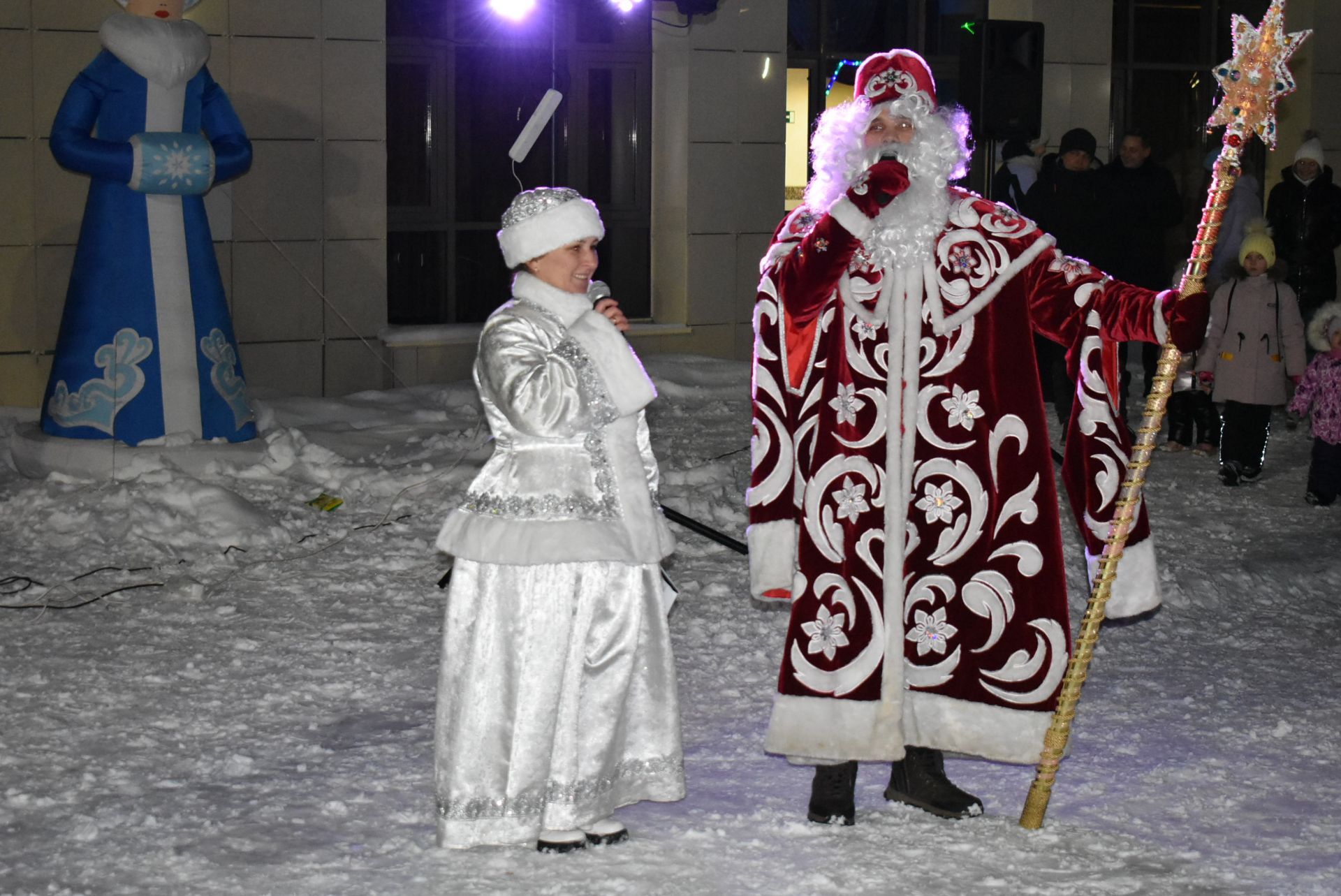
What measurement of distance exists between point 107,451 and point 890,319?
5057mm

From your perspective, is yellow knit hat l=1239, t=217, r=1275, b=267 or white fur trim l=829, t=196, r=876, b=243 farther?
yellow knit hat l=1239, t=217, r=1275, b=267

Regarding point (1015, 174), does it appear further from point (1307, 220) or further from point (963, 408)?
point (963, 408)

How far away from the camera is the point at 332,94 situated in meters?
11.0

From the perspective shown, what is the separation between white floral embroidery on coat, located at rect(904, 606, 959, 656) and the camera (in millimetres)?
4320

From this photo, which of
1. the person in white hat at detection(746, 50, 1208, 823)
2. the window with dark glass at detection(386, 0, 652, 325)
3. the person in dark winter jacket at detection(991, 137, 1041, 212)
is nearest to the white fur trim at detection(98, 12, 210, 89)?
the window with dark glass at detection(386, 0, 652, 325)

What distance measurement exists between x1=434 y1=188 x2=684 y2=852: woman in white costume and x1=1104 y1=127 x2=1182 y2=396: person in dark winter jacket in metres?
6.89

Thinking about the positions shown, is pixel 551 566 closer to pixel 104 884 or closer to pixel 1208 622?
pixel 104 884

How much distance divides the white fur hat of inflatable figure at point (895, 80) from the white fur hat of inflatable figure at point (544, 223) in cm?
82

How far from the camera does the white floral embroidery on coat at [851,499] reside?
14.1 feet

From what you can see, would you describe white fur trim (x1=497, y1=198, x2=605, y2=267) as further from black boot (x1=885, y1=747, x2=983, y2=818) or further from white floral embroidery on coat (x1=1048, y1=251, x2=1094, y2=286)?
black boot (x1=885, y1=747, x2=983, y2=818)

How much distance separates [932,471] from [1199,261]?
815 millimetres

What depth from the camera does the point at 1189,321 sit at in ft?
13.4

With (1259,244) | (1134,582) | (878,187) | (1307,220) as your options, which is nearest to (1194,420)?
(1259,244)

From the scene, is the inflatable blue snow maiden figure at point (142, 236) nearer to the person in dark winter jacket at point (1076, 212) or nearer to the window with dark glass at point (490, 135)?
the window with dark glass at point (490, 135)
